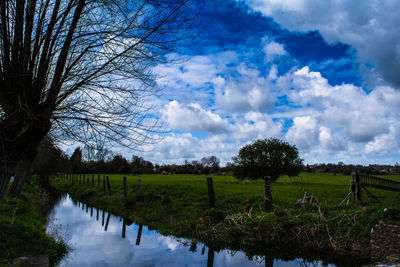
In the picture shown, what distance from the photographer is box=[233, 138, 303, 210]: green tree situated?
3400 centimetres

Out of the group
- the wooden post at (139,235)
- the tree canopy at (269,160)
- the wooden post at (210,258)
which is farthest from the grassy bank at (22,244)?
the tree canopy at (269,160)

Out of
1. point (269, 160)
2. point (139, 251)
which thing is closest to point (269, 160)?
point (269, 160)

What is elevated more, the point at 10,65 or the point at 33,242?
the point at 10,65

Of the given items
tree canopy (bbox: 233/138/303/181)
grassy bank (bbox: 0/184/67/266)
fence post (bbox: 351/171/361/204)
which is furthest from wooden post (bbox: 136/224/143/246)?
tree canopy (bbox: 233/138/303/181)

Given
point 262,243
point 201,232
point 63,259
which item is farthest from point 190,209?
point 63,259

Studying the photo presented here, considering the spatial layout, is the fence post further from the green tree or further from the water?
the green tree

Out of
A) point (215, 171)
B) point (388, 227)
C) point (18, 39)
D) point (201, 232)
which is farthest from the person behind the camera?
point (215, 171)

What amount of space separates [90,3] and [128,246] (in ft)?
28.5

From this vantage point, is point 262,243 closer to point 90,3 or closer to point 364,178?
point 364,178

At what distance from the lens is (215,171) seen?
3733 inches

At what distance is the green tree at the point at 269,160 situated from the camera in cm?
3400

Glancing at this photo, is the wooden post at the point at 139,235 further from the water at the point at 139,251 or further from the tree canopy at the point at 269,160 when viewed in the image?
the tree canopy at the point at 269,160

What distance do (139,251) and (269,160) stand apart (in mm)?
26161

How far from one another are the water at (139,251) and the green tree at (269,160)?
22185 mm
